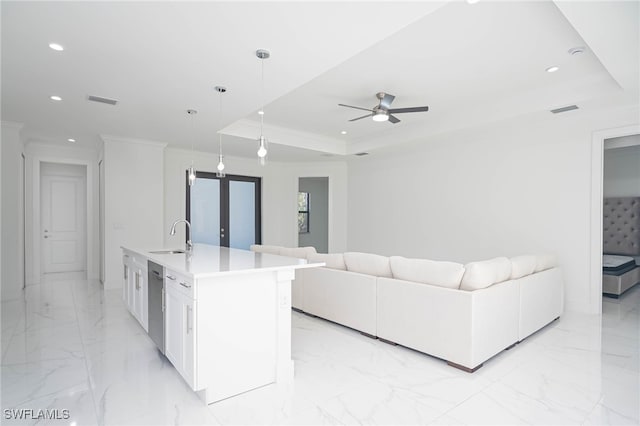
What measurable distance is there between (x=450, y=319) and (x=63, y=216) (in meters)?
7.98

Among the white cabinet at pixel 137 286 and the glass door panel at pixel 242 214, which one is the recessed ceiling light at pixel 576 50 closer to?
the white cabinet at pixel 137 286

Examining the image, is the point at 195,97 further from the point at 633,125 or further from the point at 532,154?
the point at 633,125

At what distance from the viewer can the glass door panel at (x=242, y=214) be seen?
7512 mm

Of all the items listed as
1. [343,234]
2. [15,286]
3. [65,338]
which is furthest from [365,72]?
[15,286]

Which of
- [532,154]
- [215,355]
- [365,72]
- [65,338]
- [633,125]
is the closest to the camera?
[215,355]

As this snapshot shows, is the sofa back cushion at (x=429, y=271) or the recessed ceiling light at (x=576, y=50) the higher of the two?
the recessed ceiling light at (x=576, y=50)

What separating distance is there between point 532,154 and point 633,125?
110cm

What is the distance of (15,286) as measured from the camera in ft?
16.5

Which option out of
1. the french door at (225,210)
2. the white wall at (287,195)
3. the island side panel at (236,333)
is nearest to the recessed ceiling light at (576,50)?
the island side panel at (236,333)

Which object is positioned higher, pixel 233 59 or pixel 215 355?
pixel 233 59

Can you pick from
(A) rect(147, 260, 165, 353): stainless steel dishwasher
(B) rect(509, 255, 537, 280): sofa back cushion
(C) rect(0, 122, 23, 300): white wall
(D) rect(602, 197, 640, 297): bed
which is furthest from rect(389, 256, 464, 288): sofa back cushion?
(C) rect(0, 122, 23, 300): white wall

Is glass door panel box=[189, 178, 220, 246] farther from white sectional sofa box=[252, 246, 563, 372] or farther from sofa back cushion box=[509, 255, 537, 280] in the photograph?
sofa back cushion box=[509, 255, 537, 280]

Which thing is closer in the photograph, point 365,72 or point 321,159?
point 365,72

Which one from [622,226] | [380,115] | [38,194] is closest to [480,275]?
[380,115]
